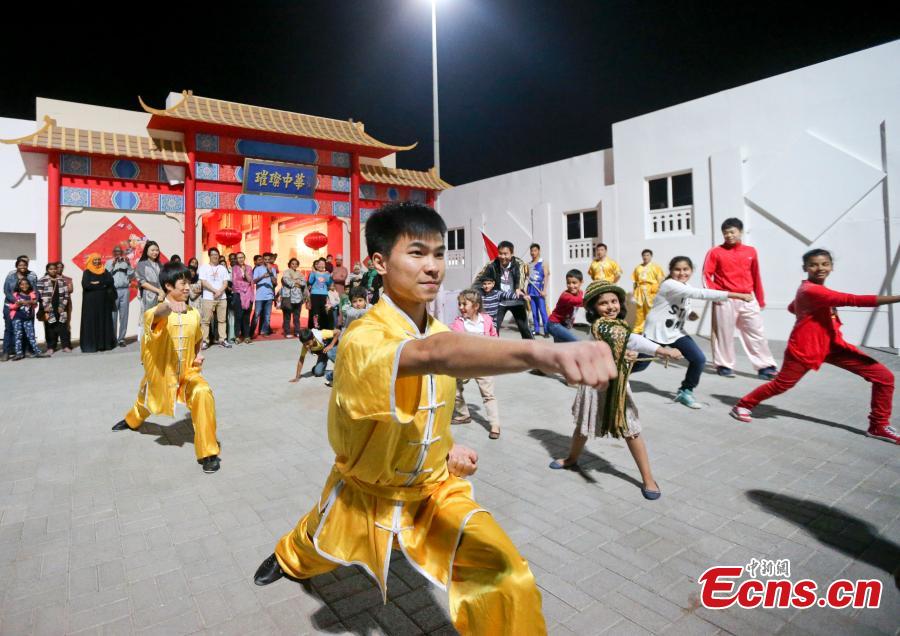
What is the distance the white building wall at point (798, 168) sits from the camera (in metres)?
9.14

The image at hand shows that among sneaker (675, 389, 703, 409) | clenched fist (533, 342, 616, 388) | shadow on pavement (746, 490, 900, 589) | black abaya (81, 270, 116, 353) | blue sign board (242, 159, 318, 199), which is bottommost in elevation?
shadow on pavement (746, 490, 900, 589)

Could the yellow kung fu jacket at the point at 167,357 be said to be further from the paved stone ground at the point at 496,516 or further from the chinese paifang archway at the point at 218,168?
the chinese paifang archway at the point at 218,168

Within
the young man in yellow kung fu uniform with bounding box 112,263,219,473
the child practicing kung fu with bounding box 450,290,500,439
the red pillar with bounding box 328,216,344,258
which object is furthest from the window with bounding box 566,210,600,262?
the young man in yellow kung fu uniform with bounding box 112,263,219,473

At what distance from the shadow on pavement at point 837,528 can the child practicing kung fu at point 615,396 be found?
70 cm

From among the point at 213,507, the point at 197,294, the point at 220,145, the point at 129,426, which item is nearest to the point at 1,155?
the point at 220,145

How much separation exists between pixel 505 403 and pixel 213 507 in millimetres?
3532

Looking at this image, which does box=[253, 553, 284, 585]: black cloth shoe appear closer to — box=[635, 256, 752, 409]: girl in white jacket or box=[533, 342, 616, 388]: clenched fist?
box=[533, 342, 616, 388]: clenched fist

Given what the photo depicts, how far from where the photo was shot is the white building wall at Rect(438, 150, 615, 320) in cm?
1387

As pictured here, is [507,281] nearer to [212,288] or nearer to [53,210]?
[212,288]

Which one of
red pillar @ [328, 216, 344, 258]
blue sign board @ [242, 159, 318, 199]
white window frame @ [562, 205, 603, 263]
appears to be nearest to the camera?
blue sign board @ [242, 159, 318, 199]

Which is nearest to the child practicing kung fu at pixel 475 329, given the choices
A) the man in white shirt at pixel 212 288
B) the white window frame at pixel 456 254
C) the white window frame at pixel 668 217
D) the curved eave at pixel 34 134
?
the man in white shirt at pixel 212 288

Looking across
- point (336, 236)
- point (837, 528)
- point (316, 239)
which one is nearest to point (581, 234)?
point (336, 236)

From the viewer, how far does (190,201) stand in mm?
12898

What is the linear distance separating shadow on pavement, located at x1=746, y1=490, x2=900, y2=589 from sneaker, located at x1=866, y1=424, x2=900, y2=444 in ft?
6.11
